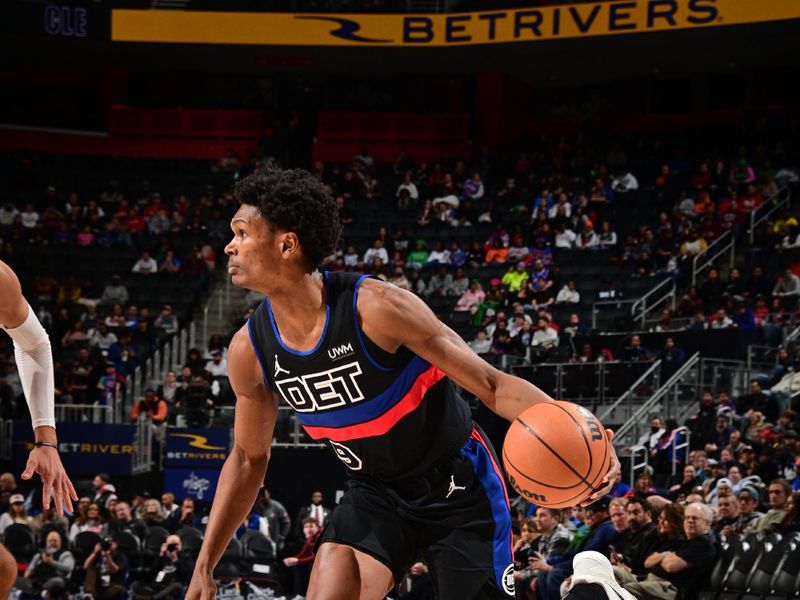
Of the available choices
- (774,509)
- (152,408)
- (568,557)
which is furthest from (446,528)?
(152,408)

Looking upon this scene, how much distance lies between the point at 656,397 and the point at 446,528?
11775 millimetres

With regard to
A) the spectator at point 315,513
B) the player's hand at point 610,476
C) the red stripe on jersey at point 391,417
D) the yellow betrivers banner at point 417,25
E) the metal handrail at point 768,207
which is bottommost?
the spectator at point 315,513

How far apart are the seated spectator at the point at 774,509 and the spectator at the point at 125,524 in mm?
6957

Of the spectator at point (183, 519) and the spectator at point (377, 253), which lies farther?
the spectator at point (377, 253)

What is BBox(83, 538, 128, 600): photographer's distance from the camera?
522 inches

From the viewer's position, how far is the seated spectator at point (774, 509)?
10.6 meters

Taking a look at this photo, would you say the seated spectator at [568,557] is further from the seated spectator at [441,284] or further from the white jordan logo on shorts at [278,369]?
the seated spectator at [441,284]

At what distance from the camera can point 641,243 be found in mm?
21594

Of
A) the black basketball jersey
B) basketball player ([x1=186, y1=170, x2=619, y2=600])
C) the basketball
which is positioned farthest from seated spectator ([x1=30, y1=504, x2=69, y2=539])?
the basketball

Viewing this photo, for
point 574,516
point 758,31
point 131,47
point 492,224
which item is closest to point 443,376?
point 574,516

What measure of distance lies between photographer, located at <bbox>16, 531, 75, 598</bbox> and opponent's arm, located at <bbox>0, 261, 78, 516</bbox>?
8.28 m

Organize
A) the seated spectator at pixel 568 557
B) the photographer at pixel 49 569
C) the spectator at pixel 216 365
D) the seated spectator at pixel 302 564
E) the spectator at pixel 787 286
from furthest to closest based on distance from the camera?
the spectator at pixel 216 365 → the spectator at pixel 787 286 → the seated spectator at pixel 302 564 → the photographer at pixel 49 569 → the seated spectator at pixel 568 557

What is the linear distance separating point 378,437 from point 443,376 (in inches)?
15.0

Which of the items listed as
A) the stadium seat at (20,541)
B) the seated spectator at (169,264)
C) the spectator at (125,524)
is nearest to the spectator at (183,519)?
the spectator at (125,524)
